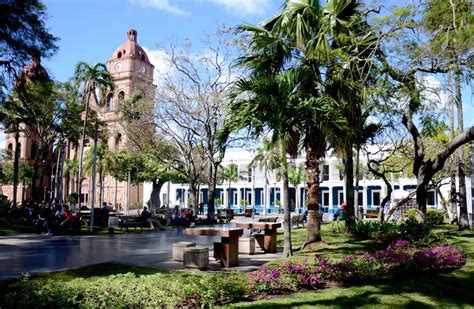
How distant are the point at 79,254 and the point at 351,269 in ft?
24.0

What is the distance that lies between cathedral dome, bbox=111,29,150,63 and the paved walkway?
2013 inches

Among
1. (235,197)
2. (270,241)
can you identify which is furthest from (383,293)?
(235,197)

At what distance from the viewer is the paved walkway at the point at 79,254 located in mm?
9727

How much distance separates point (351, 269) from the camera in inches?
309

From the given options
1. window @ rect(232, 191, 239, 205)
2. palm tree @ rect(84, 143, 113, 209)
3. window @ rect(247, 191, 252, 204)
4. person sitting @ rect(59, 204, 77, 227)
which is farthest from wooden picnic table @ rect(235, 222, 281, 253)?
window @ rect(232, 191, 239, 205)

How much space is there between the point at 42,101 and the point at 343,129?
25706mm

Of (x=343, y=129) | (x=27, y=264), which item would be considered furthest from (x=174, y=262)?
(x=343, y=129)

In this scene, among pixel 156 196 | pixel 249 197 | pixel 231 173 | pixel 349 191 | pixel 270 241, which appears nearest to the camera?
pixel 270 241

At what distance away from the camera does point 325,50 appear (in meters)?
9.50

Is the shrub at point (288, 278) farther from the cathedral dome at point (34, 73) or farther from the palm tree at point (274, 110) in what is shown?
the cathedral dome at point (34, 73)

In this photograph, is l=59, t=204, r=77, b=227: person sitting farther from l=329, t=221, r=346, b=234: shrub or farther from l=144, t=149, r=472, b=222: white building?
l=144, t=149, r=472, b=222: white building

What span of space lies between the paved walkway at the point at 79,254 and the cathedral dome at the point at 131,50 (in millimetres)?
51123

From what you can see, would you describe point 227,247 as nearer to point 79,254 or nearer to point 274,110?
point 274,110

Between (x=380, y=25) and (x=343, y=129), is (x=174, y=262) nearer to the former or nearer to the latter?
(x=343, y=129)
